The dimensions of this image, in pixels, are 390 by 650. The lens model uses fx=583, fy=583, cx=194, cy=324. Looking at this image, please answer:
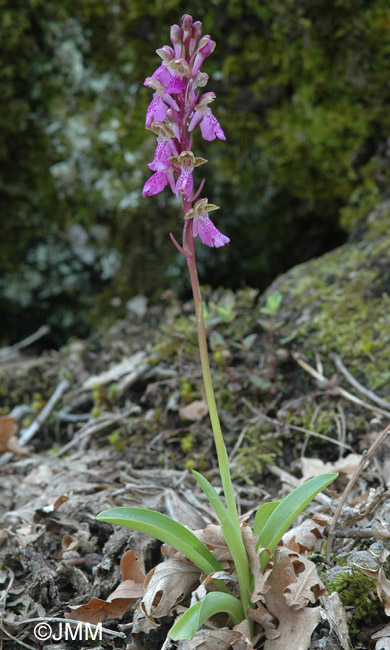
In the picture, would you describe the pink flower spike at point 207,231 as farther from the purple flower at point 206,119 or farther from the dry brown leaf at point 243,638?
the dry brown leaf at point 243,638

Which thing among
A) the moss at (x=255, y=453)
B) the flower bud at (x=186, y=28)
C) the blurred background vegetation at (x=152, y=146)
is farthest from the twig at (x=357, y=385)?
the flower bud at (x=186, y=28)

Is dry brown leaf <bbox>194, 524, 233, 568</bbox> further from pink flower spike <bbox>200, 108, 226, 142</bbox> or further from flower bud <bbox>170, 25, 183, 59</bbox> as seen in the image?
flower bud <bbox>170, 25, 183, 59</bbox>

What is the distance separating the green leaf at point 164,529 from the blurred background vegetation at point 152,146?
2780mm

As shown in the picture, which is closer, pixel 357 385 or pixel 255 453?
pixel 255 453

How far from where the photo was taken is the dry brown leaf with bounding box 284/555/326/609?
1508mm

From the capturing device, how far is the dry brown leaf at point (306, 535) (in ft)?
5.81

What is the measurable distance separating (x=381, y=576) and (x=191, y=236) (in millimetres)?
1019

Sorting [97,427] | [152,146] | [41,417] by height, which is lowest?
[97,427]

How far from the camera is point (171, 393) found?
3004 millimetres

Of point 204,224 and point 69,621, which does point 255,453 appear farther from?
point 204,224

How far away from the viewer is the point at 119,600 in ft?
5.63

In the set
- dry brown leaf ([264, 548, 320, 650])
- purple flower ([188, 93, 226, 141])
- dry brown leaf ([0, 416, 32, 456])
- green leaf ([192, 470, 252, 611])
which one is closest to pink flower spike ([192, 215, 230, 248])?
purple flower ([188, 93, 226, 141])

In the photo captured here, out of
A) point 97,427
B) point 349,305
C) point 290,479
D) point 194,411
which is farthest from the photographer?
point 349,305

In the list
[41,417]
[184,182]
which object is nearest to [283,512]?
[184,182]
